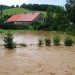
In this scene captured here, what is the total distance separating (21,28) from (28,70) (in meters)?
58.0

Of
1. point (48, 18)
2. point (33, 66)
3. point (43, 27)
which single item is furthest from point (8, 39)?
point (48, 18)

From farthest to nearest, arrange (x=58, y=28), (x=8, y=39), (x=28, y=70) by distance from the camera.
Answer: (x=58, y=28) < (x=8, y=39) < (x=28, y=70)

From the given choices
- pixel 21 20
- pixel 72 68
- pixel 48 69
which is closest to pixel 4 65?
pixel 48 69

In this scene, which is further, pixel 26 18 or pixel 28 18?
pixel 26 18

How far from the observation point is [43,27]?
220 ft

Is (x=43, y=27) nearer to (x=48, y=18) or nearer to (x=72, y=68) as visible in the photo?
(x=48, y=18)

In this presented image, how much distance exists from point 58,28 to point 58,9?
545 centimetres

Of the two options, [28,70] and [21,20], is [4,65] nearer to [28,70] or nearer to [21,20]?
[28,70]

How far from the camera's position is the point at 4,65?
43.8ft

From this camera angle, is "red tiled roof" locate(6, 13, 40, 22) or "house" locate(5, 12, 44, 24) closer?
"house" locate(5, 12, 44, 24)

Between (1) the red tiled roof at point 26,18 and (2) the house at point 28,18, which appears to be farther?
(1) the red tiled roof at point 26,18

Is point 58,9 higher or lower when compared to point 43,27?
higher

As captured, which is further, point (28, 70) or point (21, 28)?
point (21, 28)

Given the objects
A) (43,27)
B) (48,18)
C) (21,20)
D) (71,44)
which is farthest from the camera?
(21,20)
